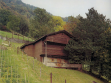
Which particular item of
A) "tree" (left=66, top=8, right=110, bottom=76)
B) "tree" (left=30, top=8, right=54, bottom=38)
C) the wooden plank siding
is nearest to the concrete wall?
the wooden plank siding

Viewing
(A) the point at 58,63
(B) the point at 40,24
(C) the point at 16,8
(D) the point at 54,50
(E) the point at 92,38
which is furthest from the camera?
(C) the point at 16,8

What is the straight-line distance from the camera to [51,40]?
31.8 m

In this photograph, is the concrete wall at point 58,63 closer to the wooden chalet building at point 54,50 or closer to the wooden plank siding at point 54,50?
the wooden chalet building at point 54,50

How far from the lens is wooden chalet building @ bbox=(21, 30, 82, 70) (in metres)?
31.5

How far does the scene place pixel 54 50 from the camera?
32.4 metres

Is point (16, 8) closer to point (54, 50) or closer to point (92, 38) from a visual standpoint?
point (54, 50)

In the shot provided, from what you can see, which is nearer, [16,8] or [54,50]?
[54,50]

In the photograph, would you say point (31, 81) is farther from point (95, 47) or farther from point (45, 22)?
point (45, 22)

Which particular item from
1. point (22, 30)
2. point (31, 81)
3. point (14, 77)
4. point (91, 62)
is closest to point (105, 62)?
point (91, 62)

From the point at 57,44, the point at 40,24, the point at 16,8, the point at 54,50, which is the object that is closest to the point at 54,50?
the point at 54,50

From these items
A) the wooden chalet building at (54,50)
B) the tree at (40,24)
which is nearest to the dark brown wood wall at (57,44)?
the wooden chalet building at (54,50)

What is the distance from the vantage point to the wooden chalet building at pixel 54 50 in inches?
1241

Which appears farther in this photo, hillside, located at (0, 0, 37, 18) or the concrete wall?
hillside, located at (0, 0, 37, 18)

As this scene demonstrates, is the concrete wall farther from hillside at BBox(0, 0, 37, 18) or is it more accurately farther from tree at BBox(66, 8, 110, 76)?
hillside at BBox(0, 0, 37, 18)
